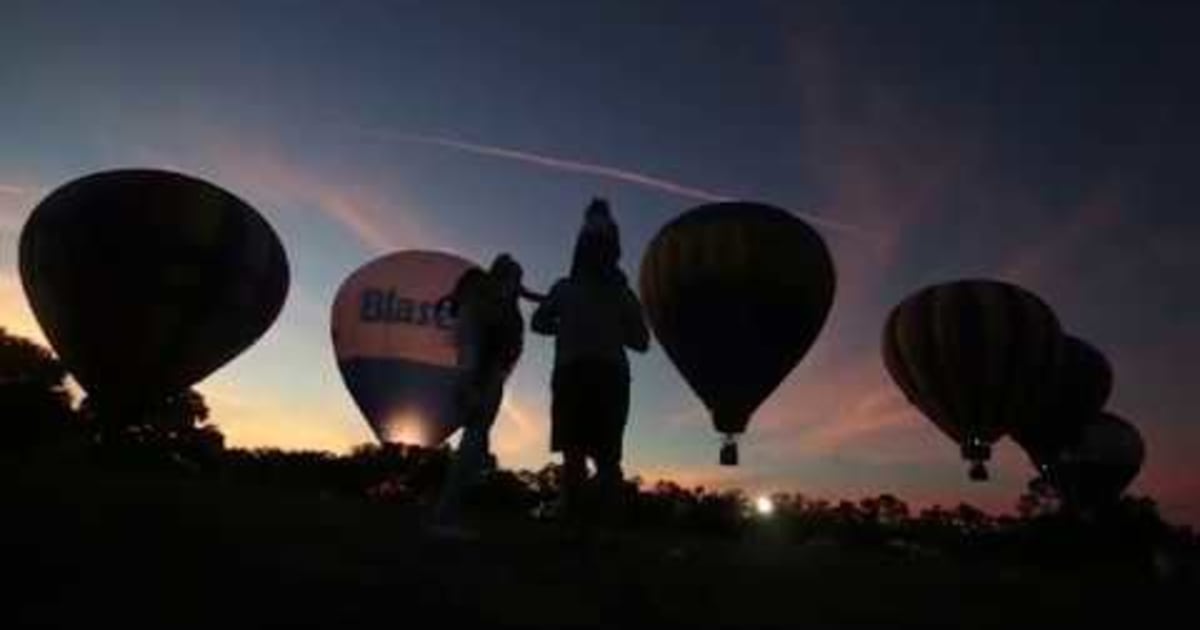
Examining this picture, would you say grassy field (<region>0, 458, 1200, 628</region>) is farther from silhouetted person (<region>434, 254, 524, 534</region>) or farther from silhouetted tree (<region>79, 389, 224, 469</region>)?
silhouetted tree (<region>79, 389, 224, 469</region>)

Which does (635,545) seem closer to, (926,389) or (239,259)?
(239,259)

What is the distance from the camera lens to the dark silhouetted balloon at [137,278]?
28141 millimetres

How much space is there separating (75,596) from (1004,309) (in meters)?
34.0

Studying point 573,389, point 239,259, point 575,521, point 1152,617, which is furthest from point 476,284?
point 239,259

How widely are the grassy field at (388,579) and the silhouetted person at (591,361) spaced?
699mm

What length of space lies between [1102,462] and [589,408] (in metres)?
53.1

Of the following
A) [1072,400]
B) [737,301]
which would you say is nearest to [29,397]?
[737,301]

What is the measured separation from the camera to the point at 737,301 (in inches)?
1228

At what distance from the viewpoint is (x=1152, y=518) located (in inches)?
3730

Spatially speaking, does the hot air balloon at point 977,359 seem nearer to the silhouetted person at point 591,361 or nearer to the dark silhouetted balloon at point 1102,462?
the dark silhouetted balloon at point 1102,462

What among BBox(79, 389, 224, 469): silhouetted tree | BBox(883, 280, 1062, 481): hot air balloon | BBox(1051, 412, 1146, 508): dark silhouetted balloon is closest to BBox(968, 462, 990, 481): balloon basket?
BBox(883, 280, 1062, 481): hot air balloon

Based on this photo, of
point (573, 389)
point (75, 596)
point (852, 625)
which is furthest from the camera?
point (573, 389)

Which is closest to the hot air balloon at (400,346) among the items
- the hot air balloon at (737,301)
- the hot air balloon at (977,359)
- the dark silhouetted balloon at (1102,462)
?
the hot air balloon at (737,301)

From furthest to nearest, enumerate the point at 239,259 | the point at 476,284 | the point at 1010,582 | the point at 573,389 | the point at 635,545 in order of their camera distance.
→ the point at 239,259 → the point at 1010,582 → the point at 635,545 → the point at 476,284 → the point at 573,389
